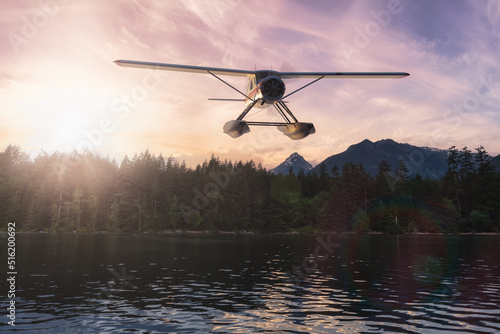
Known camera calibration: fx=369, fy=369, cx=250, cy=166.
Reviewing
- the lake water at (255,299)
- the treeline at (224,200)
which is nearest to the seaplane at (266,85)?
the lake water at (255,299)

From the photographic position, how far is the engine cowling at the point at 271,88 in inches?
859

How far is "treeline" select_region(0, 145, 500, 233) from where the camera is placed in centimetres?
10488

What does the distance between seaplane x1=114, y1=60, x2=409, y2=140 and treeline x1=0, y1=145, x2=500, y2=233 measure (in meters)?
86.1

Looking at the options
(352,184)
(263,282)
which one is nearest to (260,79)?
(263,282)

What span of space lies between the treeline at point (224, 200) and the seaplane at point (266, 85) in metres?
86.1

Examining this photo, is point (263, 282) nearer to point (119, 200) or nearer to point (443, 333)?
point (443, 333)

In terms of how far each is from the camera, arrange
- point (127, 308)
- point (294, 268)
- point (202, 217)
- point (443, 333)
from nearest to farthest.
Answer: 1. point (443, 333)
2. point (127, 308)
3. point (294, 268)
4. point (202, 217)

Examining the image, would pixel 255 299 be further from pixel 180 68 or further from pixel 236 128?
pixel 180 68

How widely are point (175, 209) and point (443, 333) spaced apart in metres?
107

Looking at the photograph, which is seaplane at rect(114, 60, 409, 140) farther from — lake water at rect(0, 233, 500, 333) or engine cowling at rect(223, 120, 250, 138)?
lake water at rect(0, 233, 500, 333)

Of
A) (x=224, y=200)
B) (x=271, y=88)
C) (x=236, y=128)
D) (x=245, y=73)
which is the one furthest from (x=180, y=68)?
(x=224, y=200)

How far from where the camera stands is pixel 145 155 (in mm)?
129250

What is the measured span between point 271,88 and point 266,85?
1.13 feet

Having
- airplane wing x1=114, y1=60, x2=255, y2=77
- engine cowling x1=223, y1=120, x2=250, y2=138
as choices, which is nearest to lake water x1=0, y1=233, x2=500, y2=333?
engine cowling x1=223, y1=120, x2=250, y2=138
